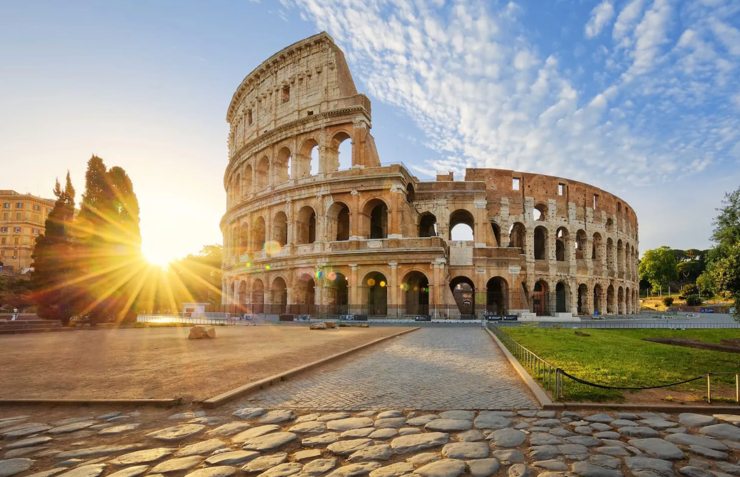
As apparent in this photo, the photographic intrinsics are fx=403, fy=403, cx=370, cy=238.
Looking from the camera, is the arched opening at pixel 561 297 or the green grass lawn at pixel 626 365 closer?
the green grass lawn at pixel 626 365

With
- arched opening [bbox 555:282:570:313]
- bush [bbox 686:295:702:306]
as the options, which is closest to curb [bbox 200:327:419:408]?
arched opening [bbox 555:282:570:313]

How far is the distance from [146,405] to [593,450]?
574cm

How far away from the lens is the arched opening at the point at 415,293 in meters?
30.2

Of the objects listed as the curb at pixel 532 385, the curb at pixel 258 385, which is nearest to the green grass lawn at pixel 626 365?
the curb at pixel 532 385

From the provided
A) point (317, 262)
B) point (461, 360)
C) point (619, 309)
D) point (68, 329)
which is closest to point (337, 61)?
point (317, 262)

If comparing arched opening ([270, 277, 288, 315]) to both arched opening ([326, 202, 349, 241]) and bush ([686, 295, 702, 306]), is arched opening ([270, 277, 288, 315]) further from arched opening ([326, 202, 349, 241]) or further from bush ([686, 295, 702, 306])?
bush ([686, 295, 702, 306])

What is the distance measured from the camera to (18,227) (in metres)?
69.6

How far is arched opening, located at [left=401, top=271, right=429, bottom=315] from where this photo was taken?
30.2m

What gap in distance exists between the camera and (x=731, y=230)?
15.1 metres

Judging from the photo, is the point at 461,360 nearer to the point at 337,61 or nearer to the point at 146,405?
the point at 146,405

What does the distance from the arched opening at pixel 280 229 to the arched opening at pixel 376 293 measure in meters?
8.70

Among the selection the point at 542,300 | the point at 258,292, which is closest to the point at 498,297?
the point at 542,300

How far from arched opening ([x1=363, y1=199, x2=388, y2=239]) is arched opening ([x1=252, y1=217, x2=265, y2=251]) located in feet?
33.8

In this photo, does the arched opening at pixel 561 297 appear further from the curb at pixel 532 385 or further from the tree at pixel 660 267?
the tree at pixel 660 267
